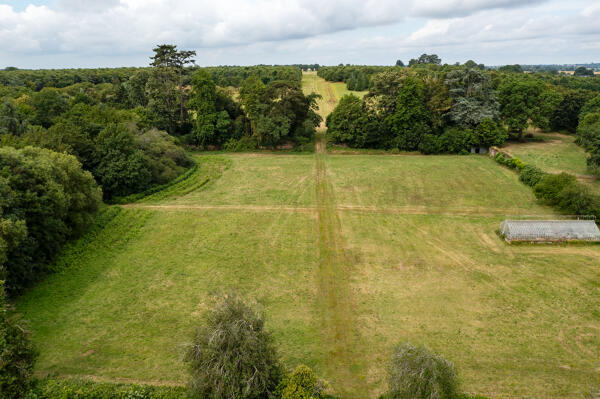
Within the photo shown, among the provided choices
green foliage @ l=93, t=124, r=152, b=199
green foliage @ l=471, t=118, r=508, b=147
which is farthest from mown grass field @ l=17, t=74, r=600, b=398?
green foliage @ l=471, t=118, r=508, b=147

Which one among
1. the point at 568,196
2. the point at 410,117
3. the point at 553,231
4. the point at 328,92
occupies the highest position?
the point at 328,92

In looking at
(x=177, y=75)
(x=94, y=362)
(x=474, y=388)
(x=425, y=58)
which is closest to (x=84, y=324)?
(x=94, y=362)

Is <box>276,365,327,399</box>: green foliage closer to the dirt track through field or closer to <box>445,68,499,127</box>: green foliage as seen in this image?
the dirt track through field

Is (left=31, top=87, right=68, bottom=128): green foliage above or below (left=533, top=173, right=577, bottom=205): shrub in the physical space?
above

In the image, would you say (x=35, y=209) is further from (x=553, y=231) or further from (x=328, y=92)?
(x=328, y=92)

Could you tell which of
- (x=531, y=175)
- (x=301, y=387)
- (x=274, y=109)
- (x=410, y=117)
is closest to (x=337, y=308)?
(x=301, y=387)

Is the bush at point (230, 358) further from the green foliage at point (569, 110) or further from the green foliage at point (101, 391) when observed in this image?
the green foliage at point (569, 110)
